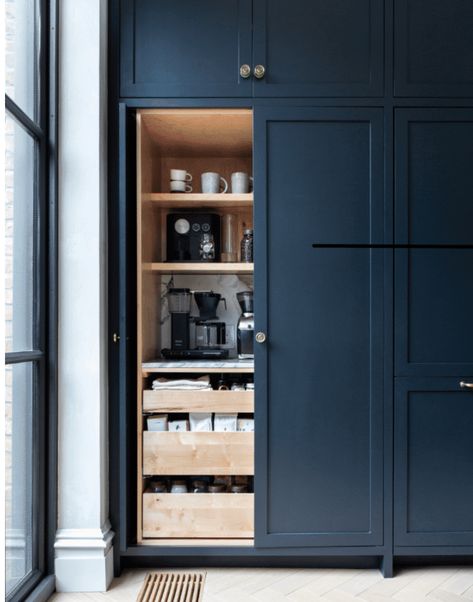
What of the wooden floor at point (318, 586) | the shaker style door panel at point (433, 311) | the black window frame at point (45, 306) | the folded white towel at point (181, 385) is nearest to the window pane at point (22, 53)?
the black window frame at point (45, 306)

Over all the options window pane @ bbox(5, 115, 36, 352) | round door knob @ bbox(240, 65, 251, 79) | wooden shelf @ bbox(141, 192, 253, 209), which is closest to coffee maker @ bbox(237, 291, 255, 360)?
wooden shelf @ bbox(141, 192, 253, 209)

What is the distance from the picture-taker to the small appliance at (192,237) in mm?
2277

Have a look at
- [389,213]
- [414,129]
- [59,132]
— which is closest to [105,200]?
[59,132]

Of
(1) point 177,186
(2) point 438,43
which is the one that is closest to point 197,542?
(1) point 177,186

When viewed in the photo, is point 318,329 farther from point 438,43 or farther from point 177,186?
point 438,43

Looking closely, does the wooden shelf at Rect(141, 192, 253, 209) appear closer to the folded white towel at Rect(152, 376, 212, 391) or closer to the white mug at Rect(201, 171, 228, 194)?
the white mug at Rect(201, 171, 228, 194)

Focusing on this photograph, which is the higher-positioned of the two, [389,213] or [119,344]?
[389,213]

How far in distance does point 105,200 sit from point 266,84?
76cm

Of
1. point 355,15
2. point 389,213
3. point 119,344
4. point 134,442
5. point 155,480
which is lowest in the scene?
point 155,480

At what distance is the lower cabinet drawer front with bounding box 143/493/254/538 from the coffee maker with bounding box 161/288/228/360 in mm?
617

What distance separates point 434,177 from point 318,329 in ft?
2.41

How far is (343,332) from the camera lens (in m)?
1.93

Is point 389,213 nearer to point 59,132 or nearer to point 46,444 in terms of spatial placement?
point 59,132

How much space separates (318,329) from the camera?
193 centimetres
